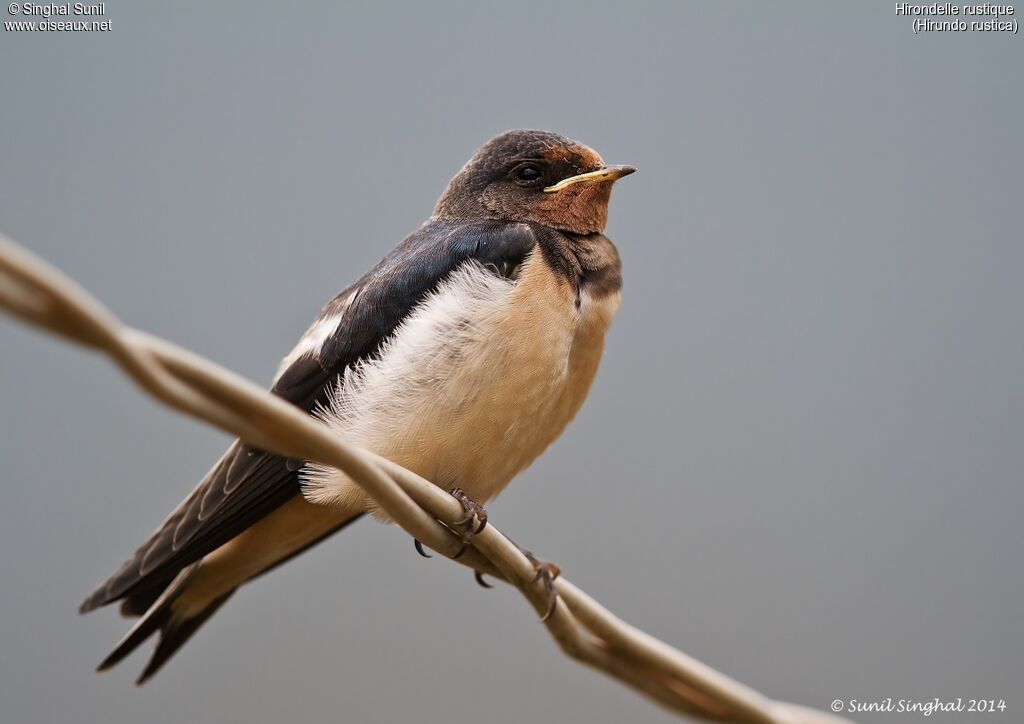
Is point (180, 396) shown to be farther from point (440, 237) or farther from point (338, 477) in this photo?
point (440, 237)

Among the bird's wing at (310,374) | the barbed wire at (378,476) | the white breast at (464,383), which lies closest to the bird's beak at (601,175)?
the bird's wing at (310,374)

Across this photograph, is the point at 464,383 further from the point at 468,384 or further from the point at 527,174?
the point at 527,174

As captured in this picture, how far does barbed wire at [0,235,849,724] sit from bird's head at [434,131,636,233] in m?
0.82

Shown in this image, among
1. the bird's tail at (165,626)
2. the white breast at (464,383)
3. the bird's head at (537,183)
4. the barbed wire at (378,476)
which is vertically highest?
the bird's head at (537,183)

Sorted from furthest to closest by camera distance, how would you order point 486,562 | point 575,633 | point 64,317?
point 486,562 → point 575,633 → point 64,317

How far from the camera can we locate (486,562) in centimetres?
116

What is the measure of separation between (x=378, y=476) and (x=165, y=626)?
1.07 m

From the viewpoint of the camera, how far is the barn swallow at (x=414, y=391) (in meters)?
1.46

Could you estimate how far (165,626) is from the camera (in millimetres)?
1689

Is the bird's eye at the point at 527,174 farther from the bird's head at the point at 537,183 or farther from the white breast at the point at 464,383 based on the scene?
the white breast at the point at 464,383

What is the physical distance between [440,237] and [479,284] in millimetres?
173

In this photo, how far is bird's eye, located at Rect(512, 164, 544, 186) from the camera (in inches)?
74.2

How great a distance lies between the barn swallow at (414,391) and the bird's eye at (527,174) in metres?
0.12

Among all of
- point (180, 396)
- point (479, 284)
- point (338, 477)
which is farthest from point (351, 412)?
point (180, 396)
